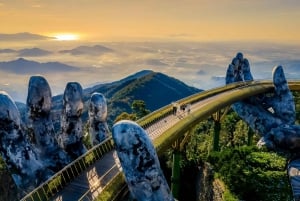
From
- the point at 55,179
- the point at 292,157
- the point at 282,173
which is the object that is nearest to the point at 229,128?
the point at 292,157

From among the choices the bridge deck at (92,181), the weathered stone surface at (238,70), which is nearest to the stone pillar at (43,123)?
the bridge deck at (92,181)

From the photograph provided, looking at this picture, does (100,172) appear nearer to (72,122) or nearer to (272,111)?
(72,122)

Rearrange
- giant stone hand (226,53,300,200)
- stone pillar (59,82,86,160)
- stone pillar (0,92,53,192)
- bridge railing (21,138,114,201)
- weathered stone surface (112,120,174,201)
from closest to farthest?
weathered stone surface (112,120,174,201), bridge railing (21,138,114,201), stone pillar (0,92,53,192), stone pillar (59,82,86,160), giant stone hand (226,53,300,200)

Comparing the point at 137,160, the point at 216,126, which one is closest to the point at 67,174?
the point at 137,160

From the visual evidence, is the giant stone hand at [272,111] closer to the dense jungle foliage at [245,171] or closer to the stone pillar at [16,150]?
the dense jungle foliage at [245,171]

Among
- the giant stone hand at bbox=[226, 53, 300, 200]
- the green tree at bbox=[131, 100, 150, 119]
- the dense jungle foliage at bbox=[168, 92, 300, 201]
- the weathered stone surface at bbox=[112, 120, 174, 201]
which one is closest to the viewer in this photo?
the weathered stone surface at bbox=[112, 120, 174, 201]

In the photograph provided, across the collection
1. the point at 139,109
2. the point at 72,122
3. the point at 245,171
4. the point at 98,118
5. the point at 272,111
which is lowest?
the point at 139,109

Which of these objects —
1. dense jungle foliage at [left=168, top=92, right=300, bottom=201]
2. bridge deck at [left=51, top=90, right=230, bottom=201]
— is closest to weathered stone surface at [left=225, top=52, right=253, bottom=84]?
dense jungle foliage at [left=168, top=92, right=300, bottom=201]

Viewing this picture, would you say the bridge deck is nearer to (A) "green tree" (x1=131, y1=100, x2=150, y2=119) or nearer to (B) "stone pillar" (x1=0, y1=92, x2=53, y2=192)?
(B) "stone pillar" (x1=0, y1=92, x2=53, y2=192)
